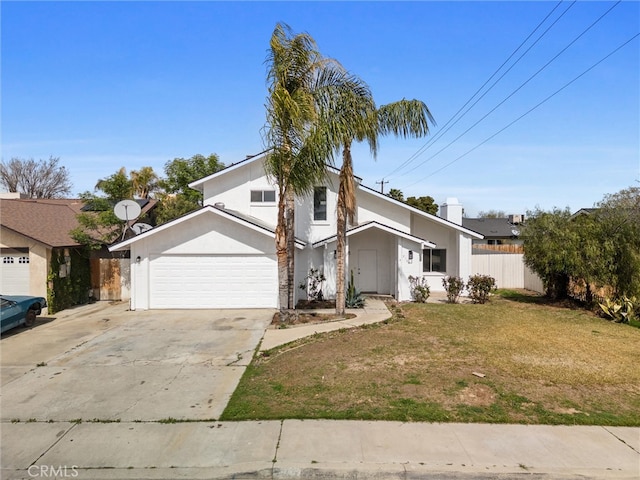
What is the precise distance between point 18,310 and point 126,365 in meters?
5.50

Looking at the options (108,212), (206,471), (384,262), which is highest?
(108,212)

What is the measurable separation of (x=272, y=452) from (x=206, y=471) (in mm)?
797

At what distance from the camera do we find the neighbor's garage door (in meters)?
15.1

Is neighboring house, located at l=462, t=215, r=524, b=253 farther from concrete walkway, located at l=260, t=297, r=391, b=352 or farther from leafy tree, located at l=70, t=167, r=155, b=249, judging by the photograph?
leafy tree, located at l=70, t=167, r=155, b=249

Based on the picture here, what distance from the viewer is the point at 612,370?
791 cm

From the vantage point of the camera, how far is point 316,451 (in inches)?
195

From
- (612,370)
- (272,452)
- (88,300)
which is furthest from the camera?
(88,300)

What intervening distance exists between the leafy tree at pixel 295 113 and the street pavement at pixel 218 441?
5862 mm

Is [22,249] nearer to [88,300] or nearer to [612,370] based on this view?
[88,300]

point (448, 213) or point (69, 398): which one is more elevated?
point (448, 213)

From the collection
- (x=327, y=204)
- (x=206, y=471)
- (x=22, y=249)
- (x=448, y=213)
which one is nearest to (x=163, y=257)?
(x=22, y=249)

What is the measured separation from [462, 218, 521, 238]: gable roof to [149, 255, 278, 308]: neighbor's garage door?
31.2 meters

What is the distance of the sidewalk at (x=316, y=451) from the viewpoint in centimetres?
458

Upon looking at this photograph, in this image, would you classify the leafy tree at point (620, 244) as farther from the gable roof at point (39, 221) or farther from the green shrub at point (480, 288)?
the gable roof at point (39, 221)
